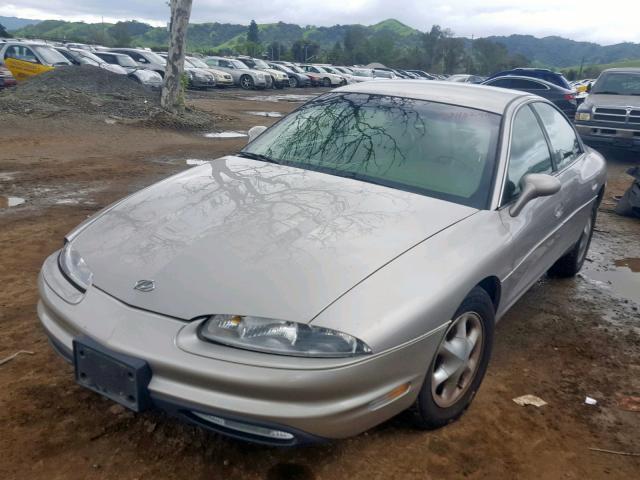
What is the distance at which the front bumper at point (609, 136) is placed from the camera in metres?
10.8

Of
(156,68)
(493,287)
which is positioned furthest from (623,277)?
(156,68)

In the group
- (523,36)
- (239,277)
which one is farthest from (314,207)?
(523,36)

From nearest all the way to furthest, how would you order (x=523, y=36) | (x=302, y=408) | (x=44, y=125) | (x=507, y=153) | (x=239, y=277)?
(x=302, y=408)
(x=239, y=277)
(x=507, y=153)
(x=44, y=125)
(x=523, y=36)

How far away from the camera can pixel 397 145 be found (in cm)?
345

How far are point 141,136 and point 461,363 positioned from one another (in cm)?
1036

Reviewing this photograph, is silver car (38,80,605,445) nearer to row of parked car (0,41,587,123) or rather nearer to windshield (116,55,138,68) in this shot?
row of parked car (0,41,587,123)

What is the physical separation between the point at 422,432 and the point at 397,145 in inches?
64.9

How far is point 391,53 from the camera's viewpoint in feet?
255

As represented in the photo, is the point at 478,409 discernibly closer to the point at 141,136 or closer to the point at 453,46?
the point at 141,136

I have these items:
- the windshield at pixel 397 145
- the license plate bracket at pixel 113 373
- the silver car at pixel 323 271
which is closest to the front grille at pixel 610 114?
the silver car at pixel 323 271

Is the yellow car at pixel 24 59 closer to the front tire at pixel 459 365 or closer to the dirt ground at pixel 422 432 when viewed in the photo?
the dirt ground at pixel 422 432

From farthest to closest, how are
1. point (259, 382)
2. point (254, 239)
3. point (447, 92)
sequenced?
point (447, 92), point (254, 239), point (259, 382)

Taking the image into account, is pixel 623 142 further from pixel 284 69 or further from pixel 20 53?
pixel 284 69

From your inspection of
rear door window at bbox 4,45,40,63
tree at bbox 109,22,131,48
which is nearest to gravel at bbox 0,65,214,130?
rear door window at bbox 4,45,40,63
